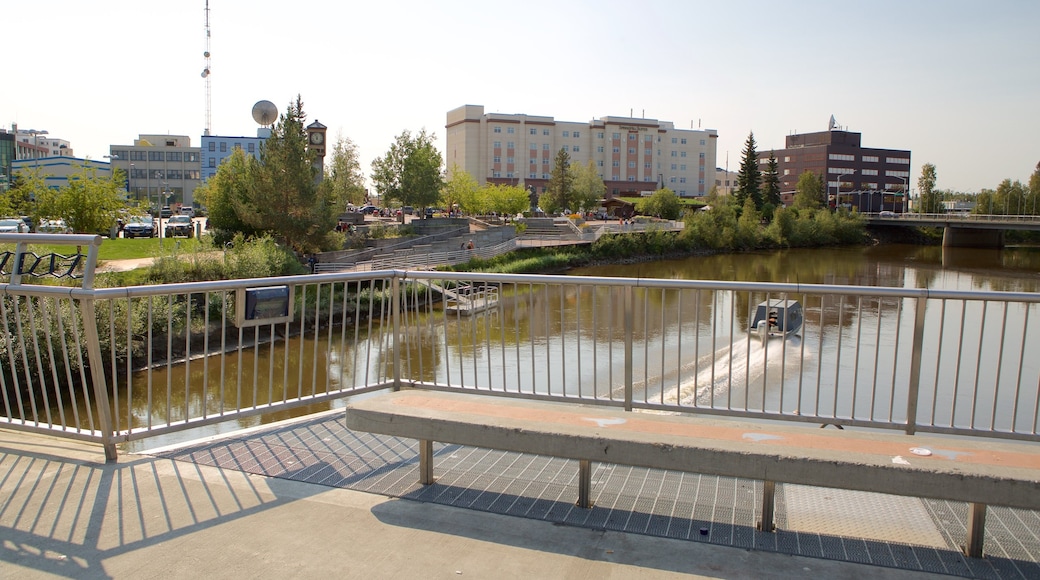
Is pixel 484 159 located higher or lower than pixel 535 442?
higher

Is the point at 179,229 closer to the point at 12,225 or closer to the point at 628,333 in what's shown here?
the point at 12,225

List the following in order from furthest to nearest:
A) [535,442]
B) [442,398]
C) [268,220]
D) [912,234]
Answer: [912,234], [268,220], [442,398], [535,442]

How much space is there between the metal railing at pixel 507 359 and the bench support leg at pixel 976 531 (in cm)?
94

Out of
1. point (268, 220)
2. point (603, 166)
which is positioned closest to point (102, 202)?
point (268, 220)

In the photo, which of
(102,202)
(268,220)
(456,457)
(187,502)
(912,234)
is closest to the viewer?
(187,502)

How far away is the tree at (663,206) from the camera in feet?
313

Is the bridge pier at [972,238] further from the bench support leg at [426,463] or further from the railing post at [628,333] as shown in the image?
the bench support leg at [426,463]

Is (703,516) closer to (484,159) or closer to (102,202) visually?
(102,202)

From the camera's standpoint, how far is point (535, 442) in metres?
3.79

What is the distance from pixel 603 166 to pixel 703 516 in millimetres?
123962

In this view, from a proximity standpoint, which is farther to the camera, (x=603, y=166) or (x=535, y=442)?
(x=603, y=166)

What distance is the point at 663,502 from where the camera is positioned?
410 centimetres

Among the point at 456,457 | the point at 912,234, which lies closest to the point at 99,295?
the point at 456,457

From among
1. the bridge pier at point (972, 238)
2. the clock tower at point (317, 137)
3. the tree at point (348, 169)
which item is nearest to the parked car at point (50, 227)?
the clock tower at point (317, 137)
